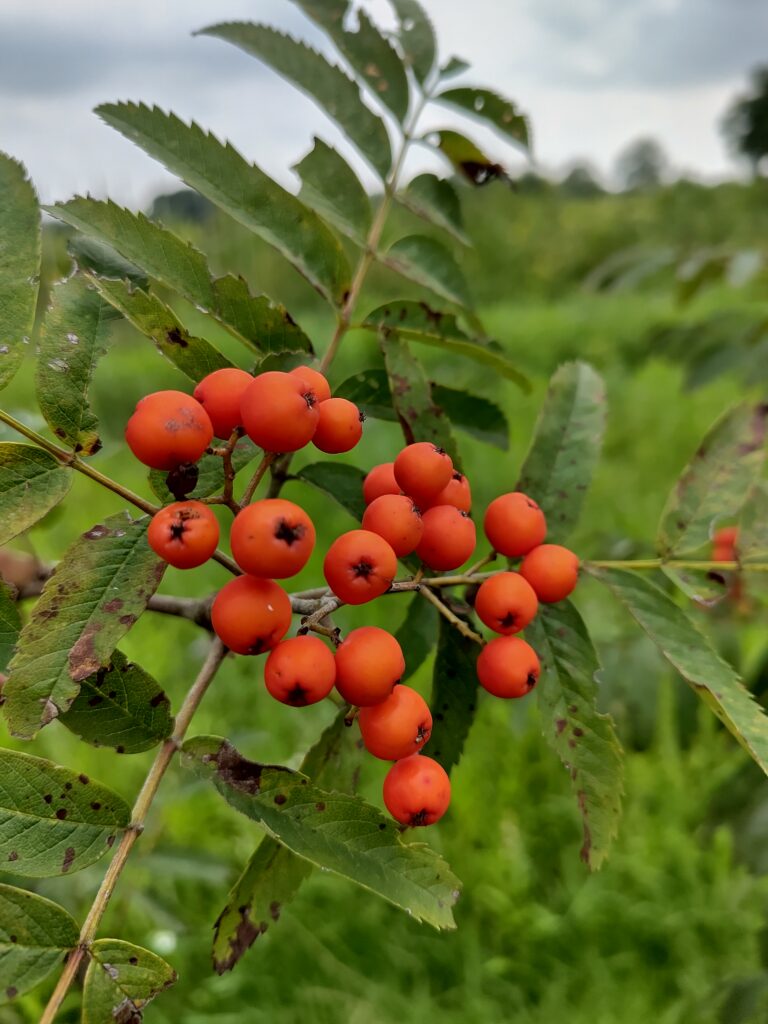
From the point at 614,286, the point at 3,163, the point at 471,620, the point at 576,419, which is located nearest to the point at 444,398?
the point at 576,419

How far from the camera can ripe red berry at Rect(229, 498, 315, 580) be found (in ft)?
2.25

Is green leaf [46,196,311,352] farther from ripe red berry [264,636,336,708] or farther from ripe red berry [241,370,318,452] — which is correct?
ripe red berry [264,636,336,708]

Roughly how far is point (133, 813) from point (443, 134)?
1.01 m

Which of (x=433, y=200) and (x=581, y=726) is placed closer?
(x=581, y=726)

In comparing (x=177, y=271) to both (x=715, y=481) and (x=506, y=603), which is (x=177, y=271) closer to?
(x=506, y=603)

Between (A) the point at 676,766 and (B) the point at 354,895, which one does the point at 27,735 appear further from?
(A) the point at 676,766

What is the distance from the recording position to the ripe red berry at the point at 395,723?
2.53 ft

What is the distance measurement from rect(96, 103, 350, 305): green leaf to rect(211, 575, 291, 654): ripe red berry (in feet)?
1.57

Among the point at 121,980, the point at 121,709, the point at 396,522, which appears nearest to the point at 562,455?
the point at 396,522

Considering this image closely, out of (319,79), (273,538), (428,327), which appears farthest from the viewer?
(319,79)

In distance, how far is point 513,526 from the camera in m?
0.94

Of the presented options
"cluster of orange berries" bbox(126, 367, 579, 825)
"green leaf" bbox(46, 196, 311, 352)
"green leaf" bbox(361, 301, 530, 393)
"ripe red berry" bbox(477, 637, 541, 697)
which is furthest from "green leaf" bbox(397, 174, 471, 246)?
"ripe red berry" bbox(477, 637, 541, 697)

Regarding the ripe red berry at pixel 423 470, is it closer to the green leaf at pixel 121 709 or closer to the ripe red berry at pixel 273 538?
the ripe red berry at pixel 273 538

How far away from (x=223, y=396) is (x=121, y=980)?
0.50m
